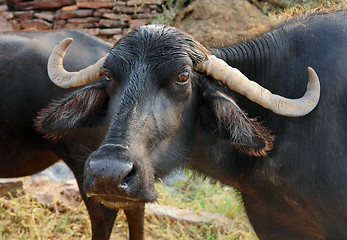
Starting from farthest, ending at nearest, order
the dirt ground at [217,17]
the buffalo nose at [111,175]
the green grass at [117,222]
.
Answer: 1. the dirt ground at [217,17]
2. the green grass at [117,222]
3. the buffalo nose at [111,175]

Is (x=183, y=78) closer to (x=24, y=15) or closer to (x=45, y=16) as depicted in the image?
(x=45, y=16)

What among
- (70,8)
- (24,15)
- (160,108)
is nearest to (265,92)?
(160,108)

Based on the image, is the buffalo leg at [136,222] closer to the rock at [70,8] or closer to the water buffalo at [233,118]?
the water buffalo at [233,118]

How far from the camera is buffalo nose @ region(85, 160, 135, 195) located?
7.30 ft

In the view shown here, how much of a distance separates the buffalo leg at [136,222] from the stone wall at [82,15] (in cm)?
470

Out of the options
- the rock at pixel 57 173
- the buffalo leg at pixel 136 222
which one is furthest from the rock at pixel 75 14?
the buffalo leg at pixel 136 222

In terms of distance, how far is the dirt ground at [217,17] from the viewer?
7.78 meters

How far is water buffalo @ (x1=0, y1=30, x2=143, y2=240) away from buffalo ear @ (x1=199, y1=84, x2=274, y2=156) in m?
1.21

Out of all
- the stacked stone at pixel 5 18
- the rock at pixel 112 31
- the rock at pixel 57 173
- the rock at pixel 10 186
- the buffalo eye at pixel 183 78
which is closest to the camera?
the buffalo eye at pixel 183 78

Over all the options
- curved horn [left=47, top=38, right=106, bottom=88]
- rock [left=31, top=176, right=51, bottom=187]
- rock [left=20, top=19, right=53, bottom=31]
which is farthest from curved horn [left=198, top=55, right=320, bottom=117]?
rock [left=20, top=19, right=53, bottom=31]

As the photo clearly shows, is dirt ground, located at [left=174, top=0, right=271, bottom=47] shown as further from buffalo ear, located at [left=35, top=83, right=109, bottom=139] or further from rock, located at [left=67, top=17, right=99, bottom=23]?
buffalo ear, located at [left=35, top=83, right=109, bottom=139]

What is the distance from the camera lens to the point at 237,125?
269 centimetres

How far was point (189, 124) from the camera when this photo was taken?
2824mm

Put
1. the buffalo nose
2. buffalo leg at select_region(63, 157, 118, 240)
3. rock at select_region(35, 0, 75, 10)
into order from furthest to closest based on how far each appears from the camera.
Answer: rock at select_region(35, 0, 75, 10)
buffalo leg at select_region(63, 157, 118, 240)
the buffalo nose
